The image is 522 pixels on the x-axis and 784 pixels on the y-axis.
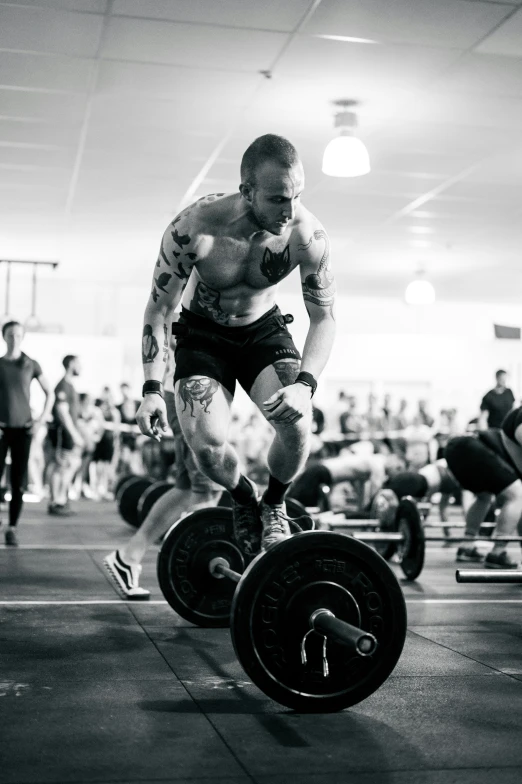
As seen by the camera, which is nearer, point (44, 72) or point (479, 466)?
point (479, 466)

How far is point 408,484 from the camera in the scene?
5840 mm

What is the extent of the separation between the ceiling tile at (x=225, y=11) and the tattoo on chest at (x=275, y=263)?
253 centimetres

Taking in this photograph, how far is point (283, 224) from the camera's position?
2.35m

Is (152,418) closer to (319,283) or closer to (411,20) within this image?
(319,283)

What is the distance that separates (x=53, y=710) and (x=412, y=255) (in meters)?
9.31

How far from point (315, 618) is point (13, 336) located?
434 centimetres

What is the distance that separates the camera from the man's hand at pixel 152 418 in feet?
8.11

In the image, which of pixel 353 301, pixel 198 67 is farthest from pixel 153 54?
pixel 353 301

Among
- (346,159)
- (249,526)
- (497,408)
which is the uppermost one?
(346,159)

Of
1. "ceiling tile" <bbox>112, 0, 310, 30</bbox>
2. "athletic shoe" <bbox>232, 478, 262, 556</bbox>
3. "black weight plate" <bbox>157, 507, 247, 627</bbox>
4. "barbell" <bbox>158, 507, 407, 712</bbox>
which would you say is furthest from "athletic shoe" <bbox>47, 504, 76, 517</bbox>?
"barbell" <bbox>158, 507, 407, 712</bbox>

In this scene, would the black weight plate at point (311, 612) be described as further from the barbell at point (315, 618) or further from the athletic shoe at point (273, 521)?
the athletic shoe at point (273, 521)

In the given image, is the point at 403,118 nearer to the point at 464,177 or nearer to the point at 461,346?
the point at 464,177

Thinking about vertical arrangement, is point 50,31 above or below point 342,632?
above

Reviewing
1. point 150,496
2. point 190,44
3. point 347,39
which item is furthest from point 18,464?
point 347,39
